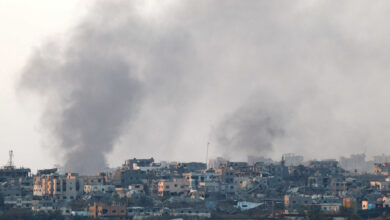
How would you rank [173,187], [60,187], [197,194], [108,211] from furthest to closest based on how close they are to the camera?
[173,187], [60,187], [197,194], [108,211]

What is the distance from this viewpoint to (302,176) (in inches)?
4537

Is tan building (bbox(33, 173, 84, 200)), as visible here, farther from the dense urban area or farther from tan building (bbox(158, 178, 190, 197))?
tan building (bbox(158, 178, 190, 197))

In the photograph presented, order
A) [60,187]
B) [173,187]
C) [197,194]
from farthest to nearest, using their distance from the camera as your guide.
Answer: [173,187]
[60,187]
[197,194]

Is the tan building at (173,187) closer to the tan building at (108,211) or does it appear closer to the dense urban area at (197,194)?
the dense urban area at (197,194)

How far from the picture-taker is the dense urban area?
86.8 m

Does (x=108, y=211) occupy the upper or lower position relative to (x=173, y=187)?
lower

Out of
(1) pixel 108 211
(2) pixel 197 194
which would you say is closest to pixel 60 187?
(2) pixel 197 194

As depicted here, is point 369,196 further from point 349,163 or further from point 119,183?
point 349,163

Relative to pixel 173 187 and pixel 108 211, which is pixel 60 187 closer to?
pixel 173 187

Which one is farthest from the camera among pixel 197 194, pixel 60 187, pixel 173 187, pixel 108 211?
pixel 173 187

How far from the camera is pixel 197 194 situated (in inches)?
3831

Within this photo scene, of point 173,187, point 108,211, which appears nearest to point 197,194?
point 173,187

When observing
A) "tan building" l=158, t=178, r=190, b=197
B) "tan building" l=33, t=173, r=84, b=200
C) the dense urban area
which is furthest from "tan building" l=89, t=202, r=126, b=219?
"tan building" l=158, t=178, r=190, b=197

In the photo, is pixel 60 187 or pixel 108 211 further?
pixel 60 187
